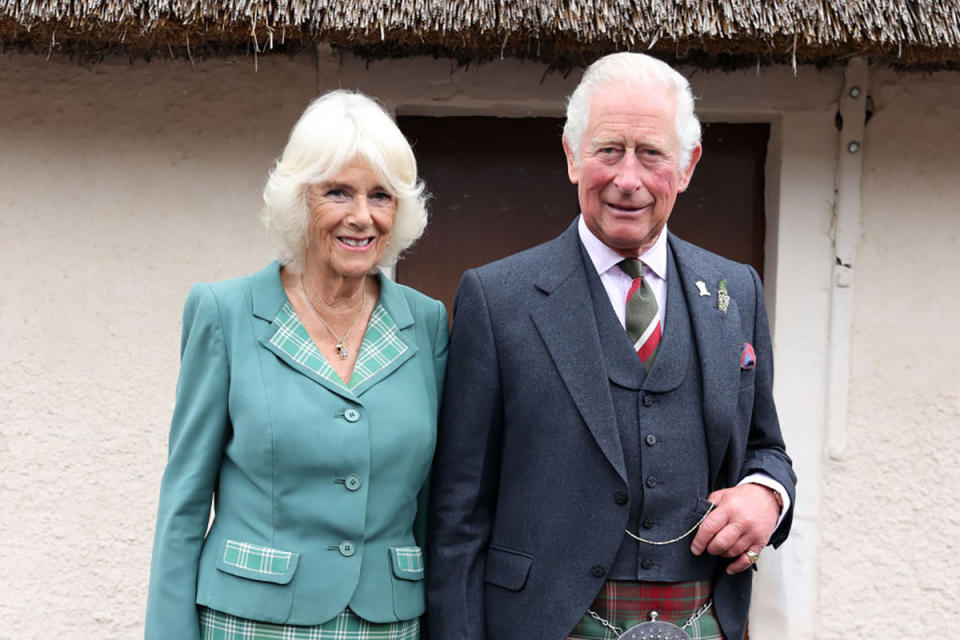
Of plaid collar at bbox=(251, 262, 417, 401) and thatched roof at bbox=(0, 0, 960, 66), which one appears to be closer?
plaid collar at bbox=(251, 262, 417, 401)

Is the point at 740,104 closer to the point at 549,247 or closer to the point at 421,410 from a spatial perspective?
the point at 549,247

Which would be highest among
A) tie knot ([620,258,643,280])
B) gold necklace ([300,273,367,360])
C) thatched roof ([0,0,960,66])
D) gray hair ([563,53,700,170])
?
thatched roof ([0,0,960,66])

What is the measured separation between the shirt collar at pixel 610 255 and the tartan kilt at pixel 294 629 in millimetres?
865

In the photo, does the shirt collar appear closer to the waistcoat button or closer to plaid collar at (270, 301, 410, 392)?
plaid collar at (270, 301, 410, 392)

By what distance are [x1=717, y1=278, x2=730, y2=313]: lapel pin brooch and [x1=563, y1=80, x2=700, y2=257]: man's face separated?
0.22 m

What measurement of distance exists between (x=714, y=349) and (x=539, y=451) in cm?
43

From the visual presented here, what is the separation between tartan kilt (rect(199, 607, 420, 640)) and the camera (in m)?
1.99

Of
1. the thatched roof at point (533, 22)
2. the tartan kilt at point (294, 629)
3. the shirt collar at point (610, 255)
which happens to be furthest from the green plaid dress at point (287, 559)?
the thatched roof at point (533, 22)

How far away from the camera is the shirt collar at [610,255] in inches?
84.0

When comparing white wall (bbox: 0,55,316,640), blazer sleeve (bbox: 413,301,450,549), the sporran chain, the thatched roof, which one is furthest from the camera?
white wall (bbox: 0,55,316,640)

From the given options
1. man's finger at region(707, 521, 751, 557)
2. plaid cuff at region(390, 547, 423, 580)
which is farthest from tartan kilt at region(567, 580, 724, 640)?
plaid cuff at region(390, 547, 423, 580)

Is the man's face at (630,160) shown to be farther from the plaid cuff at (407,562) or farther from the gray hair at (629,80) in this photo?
the plaid cuff at (407,562)

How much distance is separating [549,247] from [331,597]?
0.87 m

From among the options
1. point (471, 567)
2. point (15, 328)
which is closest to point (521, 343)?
point (471, 567)
